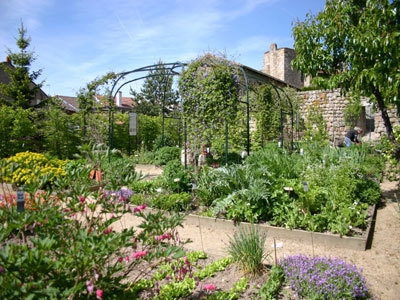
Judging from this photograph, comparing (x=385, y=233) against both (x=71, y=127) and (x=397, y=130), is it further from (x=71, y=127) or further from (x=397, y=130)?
(x=71, y=127)

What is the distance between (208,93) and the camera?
703cm

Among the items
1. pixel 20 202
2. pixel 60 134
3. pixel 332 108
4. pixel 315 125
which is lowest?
pixel 20 202

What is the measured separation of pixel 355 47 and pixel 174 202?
3881 millimetres

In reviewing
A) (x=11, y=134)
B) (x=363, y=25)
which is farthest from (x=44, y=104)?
(x=363, y=25)

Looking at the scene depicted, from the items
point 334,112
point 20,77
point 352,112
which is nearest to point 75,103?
point 20,77

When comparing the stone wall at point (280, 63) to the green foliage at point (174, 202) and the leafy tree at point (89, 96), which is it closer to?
the leafy tree at point (89, 96)

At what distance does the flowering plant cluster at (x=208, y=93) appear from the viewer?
A: 6.97 m

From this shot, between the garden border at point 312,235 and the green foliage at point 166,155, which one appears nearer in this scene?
the garden border at point 312,235

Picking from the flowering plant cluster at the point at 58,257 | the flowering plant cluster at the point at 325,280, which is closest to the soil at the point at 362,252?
the flowering plant cluster at the point at 325,280

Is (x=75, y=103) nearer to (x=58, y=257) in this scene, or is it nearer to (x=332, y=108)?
(x=332, y=108)

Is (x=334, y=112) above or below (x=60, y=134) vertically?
above

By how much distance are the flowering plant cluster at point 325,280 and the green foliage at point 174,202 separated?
2450 mm

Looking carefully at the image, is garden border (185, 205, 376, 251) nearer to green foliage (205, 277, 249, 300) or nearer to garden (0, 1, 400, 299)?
garden (0, 1, 400, 299)

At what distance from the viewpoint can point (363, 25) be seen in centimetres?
445
